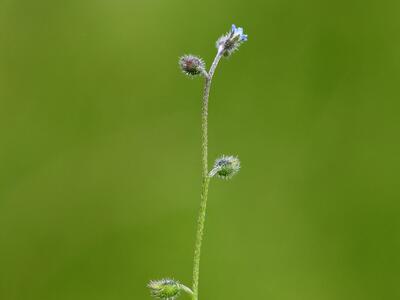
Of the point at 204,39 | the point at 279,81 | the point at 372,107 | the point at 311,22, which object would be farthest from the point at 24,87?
the point at 372,107

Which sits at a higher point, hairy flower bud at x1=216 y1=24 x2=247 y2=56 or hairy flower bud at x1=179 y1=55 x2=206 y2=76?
hairy flower bud at x1=216 y1=24 x2=247 y2=56

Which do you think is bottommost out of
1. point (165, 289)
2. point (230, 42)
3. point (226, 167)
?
point (165, 289)

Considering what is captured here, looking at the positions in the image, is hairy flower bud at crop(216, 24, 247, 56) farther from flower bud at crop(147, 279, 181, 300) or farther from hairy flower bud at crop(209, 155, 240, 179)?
flower bud at crop(147, 279, 181, 300)

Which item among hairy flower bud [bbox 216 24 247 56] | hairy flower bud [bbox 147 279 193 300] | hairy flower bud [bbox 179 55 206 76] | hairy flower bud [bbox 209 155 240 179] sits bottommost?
hairy flower bud [bbox 147 279 193 300]

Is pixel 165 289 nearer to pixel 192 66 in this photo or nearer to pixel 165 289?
pixel 165 289

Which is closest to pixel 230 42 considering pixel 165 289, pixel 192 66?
pixel 192 66

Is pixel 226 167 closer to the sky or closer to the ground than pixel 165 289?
closer to the sky

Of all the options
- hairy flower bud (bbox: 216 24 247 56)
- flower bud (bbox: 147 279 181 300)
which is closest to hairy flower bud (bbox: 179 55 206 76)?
hairy flower bud (bbox: 216 24 247 56)

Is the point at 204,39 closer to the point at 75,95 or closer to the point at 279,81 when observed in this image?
the point at 279,81
